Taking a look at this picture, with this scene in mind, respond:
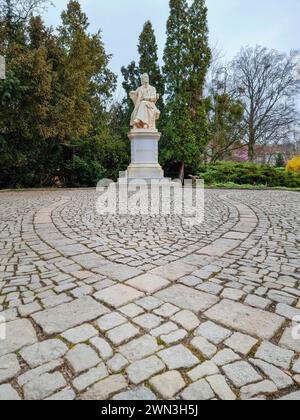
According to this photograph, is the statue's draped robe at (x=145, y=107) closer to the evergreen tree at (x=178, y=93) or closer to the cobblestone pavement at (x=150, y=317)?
the evergreen tree at (x=178, y=93)

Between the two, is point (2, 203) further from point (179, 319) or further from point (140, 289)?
point (179, 319)

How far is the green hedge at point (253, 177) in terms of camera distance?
571 inches

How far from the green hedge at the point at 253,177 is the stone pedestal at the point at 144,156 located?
4.10m

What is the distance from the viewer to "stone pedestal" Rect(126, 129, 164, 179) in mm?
11477

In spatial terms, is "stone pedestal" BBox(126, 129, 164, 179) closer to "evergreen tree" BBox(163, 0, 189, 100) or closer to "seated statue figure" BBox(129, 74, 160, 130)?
"seated statue figure" BBox(129, 74, 160, 130)

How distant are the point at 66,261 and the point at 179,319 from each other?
1.76 m

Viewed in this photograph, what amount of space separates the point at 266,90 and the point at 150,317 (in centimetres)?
2762

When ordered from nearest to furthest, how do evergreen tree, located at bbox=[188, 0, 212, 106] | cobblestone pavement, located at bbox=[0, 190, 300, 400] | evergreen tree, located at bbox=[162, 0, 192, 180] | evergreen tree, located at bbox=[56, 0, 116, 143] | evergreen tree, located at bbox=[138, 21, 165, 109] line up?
cobblestone pavement, located at bbox=[0, 190, 300, 400], evergreen tree, located at bbox=[56, 0, 116, 143], evergreen tree, located at bbox=[162, 0, 192, 180], evergreen tree, located at bbox=[188, 0, 212, 106], evergreen tree, located at bbox=[138, 21, 165, 109]

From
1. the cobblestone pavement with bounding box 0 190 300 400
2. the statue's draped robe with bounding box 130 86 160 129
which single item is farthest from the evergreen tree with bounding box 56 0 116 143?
the cobblestone pavement with bounding box 0 190 300 400

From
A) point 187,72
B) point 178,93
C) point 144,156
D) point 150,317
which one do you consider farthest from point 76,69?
point 150,317

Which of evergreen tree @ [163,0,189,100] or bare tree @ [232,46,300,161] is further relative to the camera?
bare tree @ [232,46,300,161]

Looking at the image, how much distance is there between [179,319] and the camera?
2.06 metres

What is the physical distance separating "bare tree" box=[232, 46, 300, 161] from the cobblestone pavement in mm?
23566

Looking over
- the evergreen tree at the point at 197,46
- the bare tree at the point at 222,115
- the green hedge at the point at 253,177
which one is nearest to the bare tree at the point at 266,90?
the bare tree at the point at 222,115
